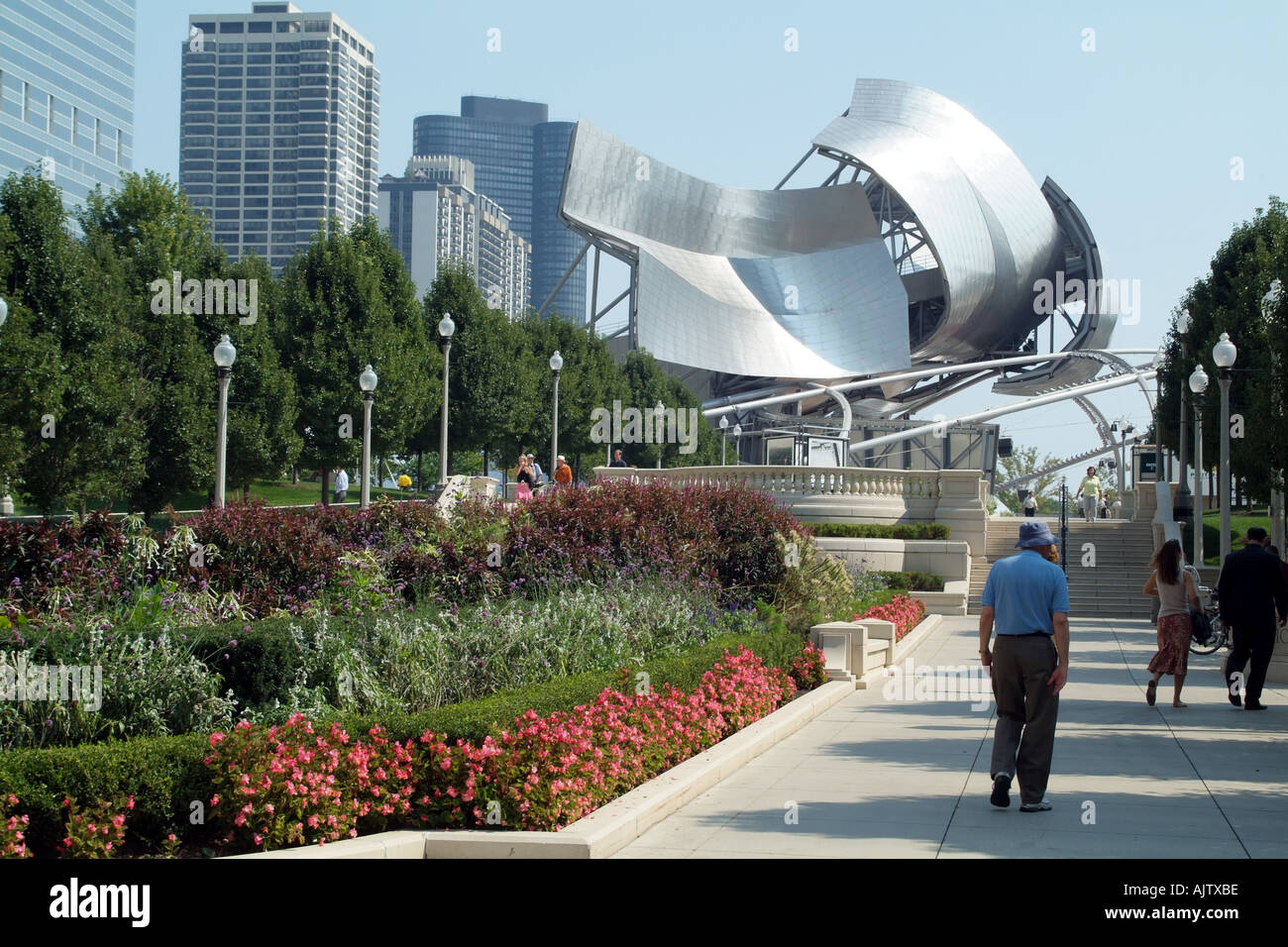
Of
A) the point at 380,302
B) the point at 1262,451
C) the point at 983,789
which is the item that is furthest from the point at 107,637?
the point at 380,302

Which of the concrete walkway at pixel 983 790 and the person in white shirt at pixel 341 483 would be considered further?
the person in white shirt at pixel 341 483

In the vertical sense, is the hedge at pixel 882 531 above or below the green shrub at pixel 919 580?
above

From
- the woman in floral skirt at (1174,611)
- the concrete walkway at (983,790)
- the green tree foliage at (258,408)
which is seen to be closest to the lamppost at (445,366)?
the green tree foliage at (258,408)

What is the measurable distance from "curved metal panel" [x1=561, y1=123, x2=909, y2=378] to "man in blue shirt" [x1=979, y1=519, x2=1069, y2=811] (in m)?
70.5

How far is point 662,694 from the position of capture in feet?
33.4

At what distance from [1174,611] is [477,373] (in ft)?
106

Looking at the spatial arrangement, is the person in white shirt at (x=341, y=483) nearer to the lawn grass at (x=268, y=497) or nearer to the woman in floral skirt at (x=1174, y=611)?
the lawn grass at (x=268, y=497)

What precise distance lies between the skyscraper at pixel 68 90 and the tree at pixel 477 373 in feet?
251

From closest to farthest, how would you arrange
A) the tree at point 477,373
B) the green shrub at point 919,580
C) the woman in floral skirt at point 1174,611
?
the woman in floral skirt at point 1174,611 < the green shrub at point 919,580 < the tree at point 477,373

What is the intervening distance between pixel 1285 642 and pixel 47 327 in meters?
22.9

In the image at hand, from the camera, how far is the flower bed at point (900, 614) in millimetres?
19812

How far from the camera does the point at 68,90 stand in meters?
123
